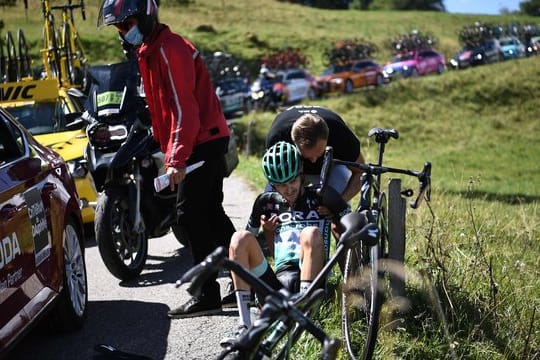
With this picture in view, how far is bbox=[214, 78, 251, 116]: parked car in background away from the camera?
34.8 metres

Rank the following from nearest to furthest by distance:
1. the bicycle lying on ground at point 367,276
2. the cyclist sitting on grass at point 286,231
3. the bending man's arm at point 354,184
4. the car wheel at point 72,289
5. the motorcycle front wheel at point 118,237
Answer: the bicycle lying on ground at point 367,276 → the cyclist sitting on grass at point 286,231 → the car wheel at point 72,289 → the bending man's arm at point 354,184 → the motorcycle front wheel at point 118,237

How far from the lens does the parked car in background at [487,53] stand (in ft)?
169

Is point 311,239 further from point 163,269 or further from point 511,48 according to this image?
point 511,48

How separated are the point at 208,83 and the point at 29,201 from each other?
1605 mm

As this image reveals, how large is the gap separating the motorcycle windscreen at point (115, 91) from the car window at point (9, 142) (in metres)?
2.10

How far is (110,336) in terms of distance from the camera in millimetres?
5957

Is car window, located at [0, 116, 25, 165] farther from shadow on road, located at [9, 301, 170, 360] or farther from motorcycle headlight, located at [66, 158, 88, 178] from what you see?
motorcycle headlight, located at [66, 158, 88, 178]

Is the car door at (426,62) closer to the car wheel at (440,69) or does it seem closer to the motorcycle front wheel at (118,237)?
the car wheel at (440,69)

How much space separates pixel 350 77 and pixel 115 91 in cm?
3488

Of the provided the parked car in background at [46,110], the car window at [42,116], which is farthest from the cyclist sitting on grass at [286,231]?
the car window at [42,116]

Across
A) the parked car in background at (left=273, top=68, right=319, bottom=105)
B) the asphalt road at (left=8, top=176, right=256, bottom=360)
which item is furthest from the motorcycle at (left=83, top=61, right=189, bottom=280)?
the parked car in background at (left=273, top=68, right=319, bottom=105)

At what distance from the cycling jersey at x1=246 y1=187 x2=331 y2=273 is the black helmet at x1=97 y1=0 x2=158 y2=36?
1501 mm

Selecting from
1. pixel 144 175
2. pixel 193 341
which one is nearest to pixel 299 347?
pixel 193 341

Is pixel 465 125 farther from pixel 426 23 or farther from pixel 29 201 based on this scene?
pixel 426 23
